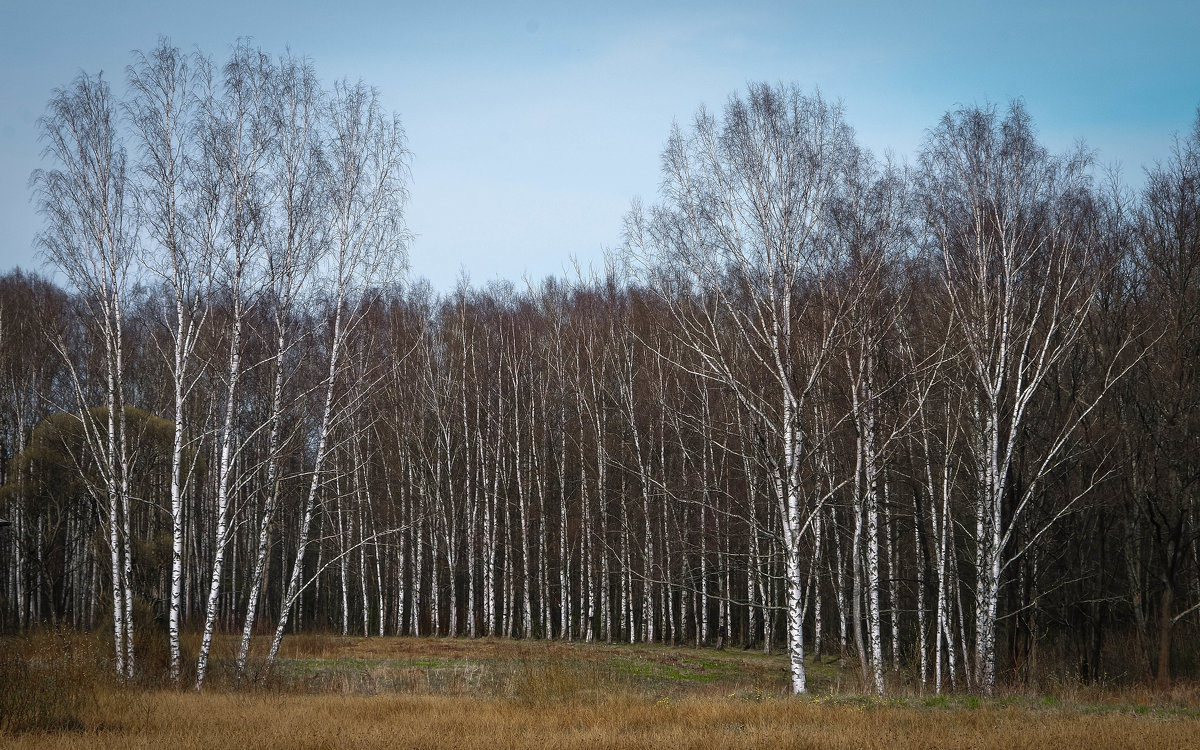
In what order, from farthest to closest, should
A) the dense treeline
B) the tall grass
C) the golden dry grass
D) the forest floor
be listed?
the dense treeline, the tall grass, the forest floor, the golden dry grass

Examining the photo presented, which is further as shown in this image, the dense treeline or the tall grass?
the dense treeline

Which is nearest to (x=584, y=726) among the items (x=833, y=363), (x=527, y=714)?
(x=527, y=714)

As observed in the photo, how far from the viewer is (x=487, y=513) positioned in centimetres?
2950

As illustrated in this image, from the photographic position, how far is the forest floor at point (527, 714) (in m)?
8.84

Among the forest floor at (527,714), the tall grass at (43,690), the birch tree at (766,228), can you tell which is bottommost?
the forest floor at (527,714)

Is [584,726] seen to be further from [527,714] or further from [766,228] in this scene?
[766,228]

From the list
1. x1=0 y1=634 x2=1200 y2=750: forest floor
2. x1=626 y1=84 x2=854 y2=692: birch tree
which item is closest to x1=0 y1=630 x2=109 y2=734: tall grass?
x1=0 y1=634 x2=1200 y2=750: forest floor

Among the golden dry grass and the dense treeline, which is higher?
the dense treeline

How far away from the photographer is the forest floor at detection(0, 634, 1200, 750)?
8836mm

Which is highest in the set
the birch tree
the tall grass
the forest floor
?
the birch tree

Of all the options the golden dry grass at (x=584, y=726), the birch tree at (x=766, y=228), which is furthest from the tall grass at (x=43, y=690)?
the birch tree at (x=766, y=228)

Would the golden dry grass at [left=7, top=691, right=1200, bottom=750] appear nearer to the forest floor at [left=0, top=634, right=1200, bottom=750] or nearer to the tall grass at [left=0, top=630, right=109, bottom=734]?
the forest floor at [left=0, top=634, right=1200, bottom=750]

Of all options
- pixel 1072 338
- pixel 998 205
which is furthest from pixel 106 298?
pixel 1072 338

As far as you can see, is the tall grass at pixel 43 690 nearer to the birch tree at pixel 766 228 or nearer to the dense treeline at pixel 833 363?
the dense treeline at pixel 833 363
